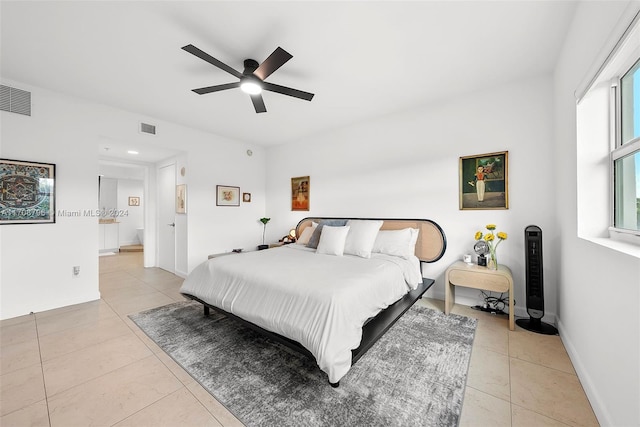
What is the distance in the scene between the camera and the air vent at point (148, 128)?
3.79 meters

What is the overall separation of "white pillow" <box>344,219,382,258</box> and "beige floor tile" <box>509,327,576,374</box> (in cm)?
161

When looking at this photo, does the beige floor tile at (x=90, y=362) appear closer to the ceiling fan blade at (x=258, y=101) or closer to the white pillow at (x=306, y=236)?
the white pillow at (x=306, y=236)

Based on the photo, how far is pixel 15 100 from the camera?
2.82 m

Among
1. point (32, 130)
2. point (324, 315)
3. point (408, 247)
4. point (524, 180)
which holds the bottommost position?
point (324, 315)

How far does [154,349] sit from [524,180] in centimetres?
426

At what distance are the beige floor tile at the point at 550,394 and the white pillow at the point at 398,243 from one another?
147 centimetres

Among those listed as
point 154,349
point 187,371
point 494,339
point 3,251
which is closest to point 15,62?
point 3,251

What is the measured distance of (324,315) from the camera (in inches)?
66.1

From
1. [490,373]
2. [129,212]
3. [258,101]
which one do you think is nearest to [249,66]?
[258,101]

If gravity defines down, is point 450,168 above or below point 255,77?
below

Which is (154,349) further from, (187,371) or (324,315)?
(324,315)

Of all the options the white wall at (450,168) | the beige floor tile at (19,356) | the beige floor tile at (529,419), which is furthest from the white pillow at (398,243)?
the beige floor tile at (19,356)

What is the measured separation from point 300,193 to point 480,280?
3435 millimetres

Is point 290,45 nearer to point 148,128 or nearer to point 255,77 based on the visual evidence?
point 255,77
